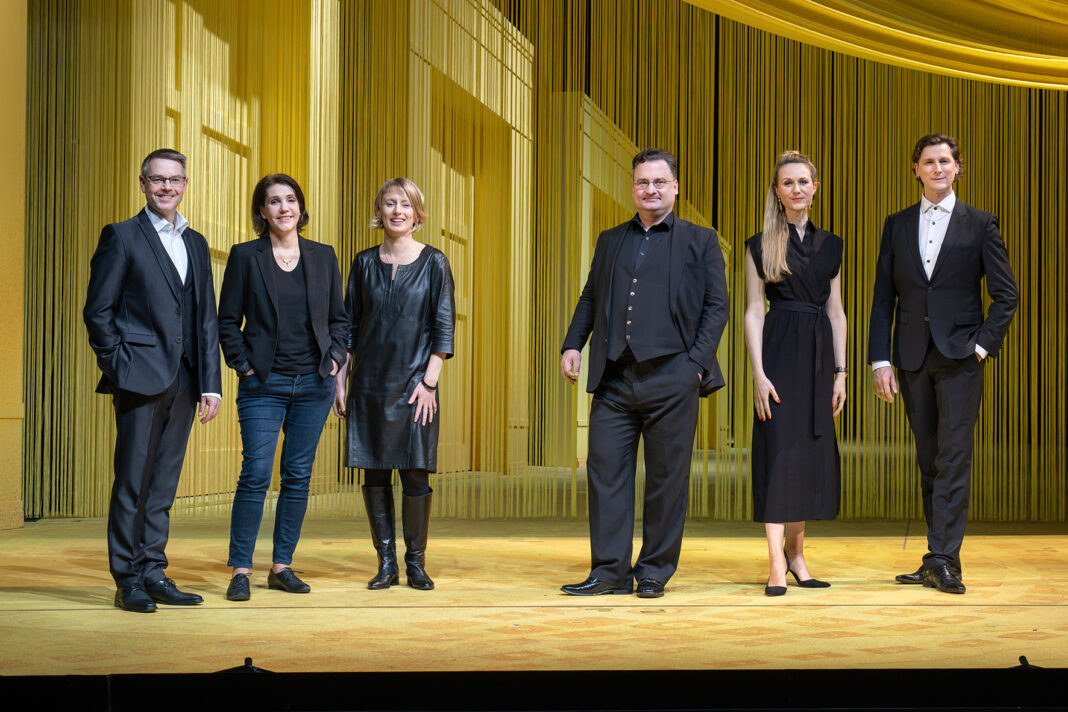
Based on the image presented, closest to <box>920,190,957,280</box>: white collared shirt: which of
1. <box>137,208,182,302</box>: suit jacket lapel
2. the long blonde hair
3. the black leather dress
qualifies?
the long blonde hair

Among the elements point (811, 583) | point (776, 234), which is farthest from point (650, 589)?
point (776, 234)

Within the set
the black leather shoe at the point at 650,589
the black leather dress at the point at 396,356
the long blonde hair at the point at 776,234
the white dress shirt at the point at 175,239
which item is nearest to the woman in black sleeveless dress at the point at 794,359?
the long blonde hair at the point at 776,234

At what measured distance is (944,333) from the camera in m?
3.40

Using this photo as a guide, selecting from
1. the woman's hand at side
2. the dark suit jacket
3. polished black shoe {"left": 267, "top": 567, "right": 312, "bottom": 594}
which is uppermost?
the dark suit jacket

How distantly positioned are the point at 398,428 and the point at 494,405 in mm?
2082

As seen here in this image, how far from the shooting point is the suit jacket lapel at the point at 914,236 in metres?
3.48

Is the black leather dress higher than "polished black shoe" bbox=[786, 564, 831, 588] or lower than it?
higher

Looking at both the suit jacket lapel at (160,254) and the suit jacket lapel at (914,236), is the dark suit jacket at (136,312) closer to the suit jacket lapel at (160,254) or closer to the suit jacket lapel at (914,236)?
the suit jacket lapel at (160,254)

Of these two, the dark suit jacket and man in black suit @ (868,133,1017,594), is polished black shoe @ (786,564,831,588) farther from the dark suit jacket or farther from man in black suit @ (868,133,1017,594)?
the dark suit jacket

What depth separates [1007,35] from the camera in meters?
4.25

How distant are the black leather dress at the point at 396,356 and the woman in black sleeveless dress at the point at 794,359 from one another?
968 millimetres

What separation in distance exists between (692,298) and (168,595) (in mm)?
1707

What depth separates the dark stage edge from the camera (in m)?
2.10

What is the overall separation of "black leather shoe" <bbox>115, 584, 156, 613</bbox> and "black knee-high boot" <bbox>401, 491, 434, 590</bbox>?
30.7 inches
